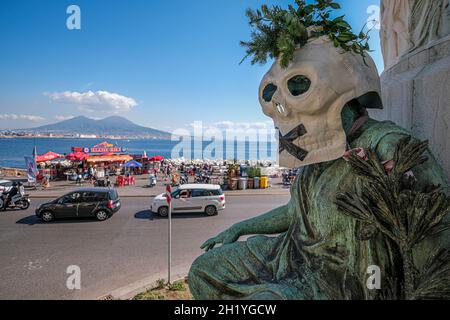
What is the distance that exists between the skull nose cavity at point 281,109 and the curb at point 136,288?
16.8ft

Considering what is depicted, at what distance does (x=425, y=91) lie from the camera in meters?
2.17

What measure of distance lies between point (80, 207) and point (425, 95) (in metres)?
13.3

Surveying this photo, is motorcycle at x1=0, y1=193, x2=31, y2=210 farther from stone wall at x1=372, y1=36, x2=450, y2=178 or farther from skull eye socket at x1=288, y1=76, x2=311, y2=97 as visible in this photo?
stone wall at x1=372, y1=36, x2=450, y2=178

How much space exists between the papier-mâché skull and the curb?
512 cm

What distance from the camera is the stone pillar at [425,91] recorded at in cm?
204

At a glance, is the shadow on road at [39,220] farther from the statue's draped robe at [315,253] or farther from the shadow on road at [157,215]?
the statue's draped robe at [315,253]

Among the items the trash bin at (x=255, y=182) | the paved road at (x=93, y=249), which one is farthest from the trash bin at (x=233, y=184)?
the paved road at (x=93, y=249)

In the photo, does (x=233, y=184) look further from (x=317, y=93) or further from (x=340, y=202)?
(x=340, y=202)

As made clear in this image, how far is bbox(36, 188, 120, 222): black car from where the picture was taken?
1253cm

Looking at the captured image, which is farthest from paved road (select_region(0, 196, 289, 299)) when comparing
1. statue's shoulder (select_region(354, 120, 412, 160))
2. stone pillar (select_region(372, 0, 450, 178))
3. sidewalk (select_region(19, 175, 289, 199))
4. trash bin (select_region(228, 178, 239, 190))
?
trash bin (select_region(228, 178, 239, 190))

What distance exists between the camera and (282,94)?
6.48 feet
